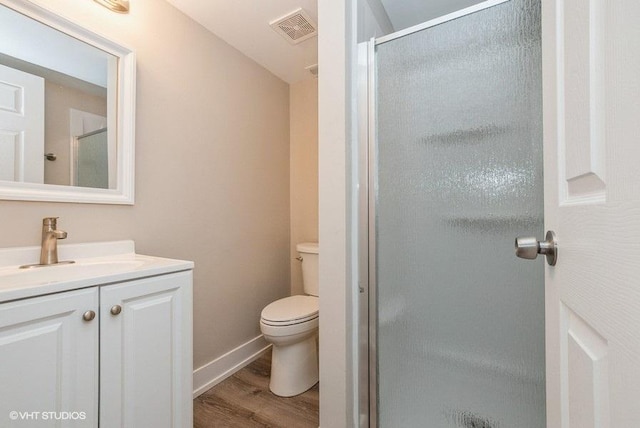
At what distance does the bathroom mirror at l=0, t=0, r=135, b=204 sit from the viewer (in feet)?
3.61

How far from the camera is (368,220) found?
122 centimetres

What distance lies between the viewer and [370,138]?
3.97 feet

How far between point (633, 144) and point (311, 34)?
1915 mm

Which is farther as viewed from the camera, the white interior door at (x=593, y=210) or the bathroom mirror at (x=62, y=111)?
the bathroom mirror at (x=62, y=111)

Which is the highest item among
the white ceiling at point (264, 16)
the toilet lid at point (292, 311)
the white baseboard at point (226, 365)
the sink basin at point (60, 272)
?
the white ceiling at point (264, 16)

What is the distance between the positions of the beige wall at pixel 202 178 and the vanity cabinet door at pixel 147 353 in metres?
0.51

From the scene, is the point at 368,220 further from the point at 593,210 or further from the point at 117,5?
the point at 117,5

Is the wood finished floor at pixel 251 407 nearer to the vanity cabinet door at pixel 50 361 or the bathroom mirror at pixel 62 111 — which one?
the vanity cabinet door at pixel 50 361

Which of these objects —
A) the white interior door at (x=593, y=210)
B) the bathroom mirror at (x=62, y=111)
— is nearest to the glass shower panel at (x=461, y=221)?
the white interior door at (x=593, y=210)

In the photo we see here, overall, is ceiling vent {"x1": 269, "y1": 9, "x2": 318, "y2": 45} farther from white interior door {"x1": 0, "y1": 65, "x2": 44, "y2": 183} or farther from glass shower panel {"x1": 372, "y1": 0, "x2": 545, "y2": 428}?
white interior door {"x1": 0, "y1": 65, "x2": 44, "y2": 183}

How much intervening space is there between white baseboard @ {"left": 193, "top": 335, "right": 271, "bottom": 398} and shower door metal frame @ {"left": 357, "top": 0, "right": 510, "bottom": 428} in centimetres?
98

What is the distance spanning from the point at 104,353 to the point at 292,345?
99cm

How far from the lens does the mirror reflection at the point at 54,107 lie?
1.10m

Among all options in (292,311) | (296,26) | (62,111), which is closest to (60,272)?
(62,111)
